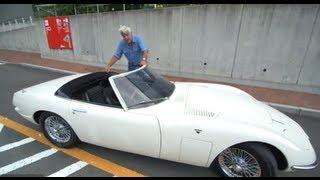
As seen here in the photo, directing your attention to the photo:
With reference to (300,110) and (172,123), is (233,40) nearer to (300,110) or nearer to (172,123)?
(300,110)

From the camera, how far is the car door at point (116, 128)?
3.00m

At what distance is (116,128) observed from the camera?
10.3 ft

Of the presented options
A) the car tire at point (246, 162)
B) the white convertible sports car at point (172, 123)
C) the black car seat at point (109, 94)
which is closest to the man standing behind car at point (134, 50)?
the white convertible sports car at point (172, 123)

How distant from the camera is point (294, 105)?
18.2 ft

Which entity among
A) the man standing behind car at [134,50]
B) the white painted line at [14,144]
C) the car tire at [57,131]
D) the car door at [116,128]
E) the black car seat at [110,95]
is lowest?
the white painted line at [14,144]

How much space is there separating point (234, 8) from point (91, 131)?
5536 millimetres

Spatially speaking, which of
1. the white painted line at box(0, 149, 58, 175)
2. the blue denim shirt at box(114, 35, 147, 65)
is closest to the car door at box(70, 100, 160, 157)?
the white painted line at box(0, 149, 58, 175)

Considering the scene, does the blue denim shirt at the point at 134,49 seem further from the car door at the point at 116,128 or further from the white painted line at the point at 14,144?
the white painted line at the point at 14,144

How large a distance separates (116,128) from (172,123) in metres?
0.76

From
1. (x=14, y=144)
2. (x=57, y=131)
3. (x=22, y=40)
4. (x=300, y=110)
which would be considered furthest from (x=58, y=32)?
(x=300, y=110)

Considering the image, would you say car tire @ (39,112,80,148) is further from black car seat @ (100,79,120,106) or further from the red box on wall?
the red box on wall

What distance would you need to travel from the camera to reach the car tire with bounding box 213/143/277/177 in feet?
8.89

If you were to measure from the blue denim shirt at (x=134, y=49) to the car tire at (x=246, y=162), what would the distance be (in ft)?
8.82

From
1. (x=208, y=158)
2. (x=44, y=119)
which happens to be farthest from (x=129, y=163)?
(x=44, y=119)
